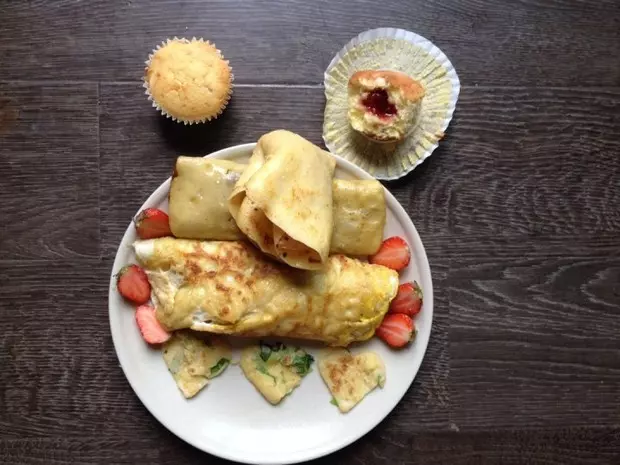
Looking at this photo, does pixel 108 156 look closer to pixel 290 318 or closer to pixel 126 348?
pixel 126 348

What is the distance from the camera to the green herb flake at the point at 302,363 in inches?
86.7

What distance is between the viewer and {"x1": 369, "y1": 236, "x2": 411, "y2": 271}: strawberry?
216 centimetres

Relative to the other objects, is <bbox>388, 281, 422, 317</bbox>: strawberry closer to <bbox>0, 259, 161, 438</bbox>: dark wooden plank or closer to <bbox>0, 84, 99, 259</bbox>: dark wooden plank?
<bbox>0, 259, 161, 438</bbox>: dark wooden plank

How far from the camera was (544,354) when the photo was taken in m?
2.35

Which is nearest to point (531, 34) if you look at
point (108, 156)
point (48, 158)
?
point (108, 156)

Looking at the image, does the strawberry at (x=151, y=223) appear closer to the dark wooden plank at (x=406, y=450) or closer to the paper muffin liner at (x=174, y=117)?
the paper muffin liner at (x=174, y=117)

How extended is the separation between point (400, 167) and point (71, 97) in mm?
1169

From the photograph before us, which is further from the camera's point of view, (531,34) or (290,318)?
(531,34)

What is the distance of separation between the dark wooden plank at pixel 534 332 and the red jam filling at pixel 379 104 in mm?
542

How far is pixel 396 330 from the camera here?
7.10 ft

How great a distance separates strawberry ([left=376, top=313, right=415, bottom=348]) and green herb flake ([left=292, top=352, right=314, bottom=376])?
255 millimetres

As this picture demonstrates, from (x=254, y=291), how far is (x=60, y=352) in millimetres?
766

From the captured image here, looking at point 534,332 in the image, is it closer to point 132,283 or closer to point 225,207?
point 225,207

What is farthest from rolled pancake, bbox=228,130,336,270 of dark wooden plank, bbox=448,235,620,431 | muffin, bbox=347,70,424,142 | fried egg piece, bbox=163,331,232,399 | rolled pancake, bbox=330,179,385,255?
dark wooden plank, bbox=448,235,620,431
